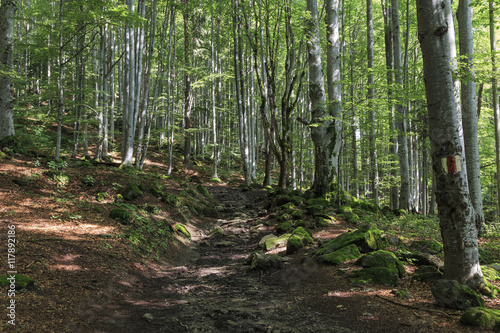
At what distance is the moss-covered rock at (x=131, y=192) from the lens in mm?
7930

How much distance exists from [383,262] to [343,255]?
788 mm

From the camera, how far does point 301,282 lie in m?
4.69

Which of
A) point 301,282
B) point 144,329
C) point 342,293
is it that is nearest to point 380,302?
point 342,293

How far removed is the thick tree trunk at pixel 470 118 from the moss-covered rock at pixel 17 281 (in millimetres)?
8893

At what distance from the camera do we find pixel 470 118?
722cm

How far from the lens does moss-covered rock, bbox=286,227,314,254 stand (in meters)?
5.87

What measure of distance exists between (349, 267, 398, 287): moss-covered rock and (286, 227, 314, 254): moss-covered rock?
1.64m

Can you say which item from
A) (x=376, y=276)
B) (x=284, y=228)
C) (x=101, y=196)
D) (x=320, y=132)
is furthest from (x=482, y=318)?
(x=101, y=196)

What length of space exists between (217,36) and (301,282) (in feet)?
70.4

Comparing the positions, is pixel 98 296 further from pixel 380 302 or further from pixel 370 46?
pixel 370 46

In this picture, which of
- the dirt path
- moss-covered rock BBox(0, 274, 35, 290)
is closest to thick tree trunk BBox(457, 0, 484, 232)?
the dirt path

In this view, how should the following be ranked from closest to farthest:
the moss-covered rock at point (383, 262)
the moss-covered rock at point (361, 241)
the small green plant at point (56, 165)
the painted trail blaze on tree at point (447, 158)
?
1. the painted trail blaze on tree at point (447, 158)
2. the moss-covered rock at point (383, 262)
3. the moss-covered rock at point (361, 241)
4. the small green plant at point (56, 165)

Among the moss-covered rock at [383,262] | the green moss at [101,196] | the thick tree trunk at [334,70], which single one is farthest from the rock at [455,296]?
the green moss at [101,196]

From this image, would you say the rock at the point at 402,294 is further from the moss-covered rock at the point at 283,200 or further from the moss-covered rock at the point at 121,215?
the moss-covered rock at the point at 283,200
